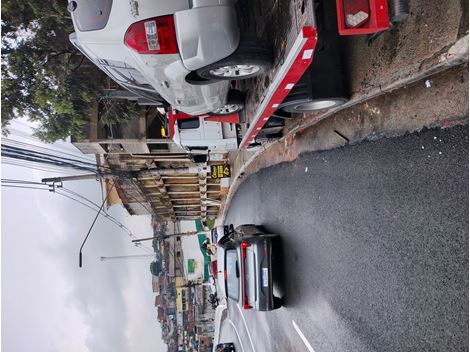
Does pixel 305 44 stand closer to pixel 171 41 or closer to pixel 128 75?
pixel 171 41

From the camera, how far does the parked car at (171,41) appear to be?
3.83m

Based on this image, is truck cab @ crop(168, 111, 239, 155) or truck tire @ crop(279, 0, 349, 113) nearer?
truck tire @ crop(279, 0, 349, 113)

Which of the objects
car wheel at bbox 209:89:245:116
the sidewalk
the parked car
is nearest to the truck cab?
car wheel at bbox 209:89:245:116

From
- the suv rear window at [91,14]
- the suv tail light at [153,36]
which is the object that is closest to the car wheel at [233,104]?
the suv tail light at [153,36]

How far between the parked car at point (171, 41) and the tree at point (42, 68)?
5.07 metres

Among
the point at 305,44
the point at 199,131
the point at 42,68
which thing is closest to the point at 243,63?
the point at 305,44

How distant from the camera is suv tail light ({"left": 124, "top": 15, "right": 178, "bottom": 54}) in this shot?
12.8 feet

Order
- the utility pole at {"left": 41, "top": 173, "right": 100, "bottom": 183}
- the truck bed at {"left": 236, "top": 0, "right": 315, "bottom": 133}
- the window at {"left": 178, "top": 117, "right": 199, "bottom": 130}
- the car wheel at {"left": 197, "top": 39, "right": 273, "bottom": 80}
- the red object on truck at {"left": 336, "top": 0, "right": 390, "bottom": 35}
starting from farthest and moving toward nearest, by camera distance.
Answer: the utility pole at {"left": 41, "top": 173, "right": 100, "bottom": 183} < the window at {"left": 178, "top": 117, "right": 199, "bottom": 130} < the car wheel at {"left": 197, "top": 39, "right": 273, "bottom": 80} < the truck bed at {"left": 236, "top": 0, "right": 315, "bottom": 133} < the red object on truck at {"left": 336, "top": 0, "right": 390, "bottom": 35}

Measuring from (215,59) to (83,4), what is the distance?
7.18ft

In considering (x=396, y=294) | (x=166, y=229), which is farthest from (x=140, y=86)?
(x=166, y=229)

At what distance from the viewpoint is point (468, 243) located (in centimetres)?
295

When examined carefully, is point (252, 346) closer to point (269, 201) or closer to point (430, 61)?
point (269, 201)

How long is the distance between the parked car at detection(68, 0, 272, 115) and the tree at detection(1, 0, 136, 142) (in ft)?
16.6

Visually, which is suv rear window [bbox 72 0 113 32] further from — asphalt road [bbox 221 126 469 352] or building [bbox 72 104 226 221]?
building [bbox 72 104 226 221]
